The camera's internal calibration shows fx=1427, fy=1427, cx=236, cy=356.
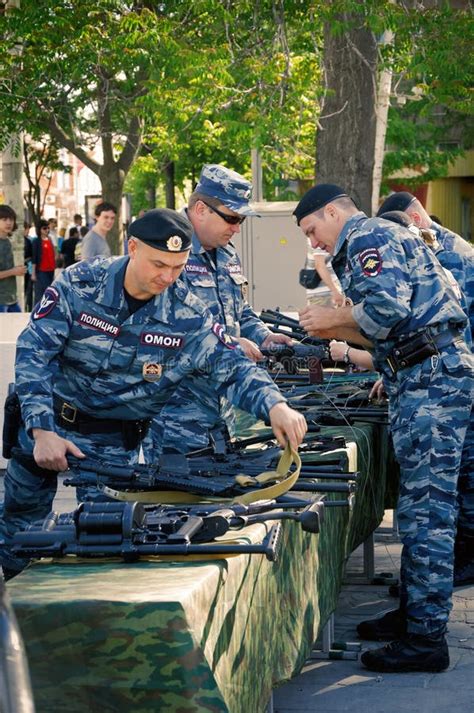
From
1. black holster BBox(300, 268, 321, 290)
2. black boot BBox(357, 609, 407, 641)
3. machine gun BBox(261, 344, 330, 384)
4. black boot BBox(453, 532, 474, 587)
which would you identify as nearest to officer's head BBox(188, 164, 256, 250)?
machine gun BBox(261, 344, 330, 384)

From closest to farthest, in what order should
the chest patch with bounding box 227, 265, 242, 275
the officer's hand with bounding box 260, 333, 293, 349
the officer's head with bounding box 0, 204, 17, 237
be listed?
1. the chest patch with bounding box 227, 265, 242, 275
2. the officer's hand with bounding box 260, 333, 293, 349
3. the officer's head with bounding box 0, 204, 17, 237

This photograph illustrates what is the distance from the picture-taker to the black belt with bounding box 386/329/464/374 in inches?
236

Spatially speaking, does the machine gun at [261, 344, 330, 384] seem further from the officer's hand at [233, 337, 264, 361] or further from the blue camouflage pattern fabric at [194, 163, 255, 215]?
the blue camouflage pattern fabric at [194, 163, 255, 215]

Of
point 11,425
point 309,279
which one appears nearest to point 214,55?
point 309,279

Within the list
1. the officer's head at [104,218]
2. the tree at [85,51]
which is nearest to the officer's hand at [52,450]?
the officer's head at [104,218]

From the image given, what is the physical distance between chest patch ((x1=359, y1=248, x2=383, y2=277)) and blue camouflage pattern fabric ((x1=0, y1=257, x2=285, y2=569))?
793mm

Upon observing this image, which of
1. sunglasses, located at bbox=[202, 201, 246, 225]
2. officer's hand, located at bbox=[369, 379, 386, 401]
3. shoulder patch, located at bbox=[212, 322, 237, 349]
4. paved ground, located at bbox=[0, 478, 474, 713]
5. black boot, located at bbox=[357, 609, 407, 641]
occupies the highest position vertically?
sunglasses, located at bbox=[202, 201, 246, 225]

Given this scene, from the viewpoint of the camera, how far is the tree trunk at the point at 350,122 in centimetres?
1456

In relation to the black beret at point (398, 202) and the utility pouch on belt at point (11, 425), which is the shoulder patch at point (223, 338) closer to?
the utility pouch on belt at point (11, 425)

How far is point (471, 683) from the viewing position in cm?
598

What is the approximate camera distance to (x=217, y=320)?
687 cm

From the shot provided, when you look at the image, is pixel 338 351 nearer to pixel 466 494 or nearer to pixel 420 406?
pixel 466 494

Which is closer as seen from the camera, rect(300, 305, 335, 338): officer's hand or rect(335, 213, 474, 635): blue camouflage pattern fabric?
rect(335, 213, 474, 635): blue camouflage pattern fabric

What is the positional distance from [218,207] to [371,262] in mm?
1085
